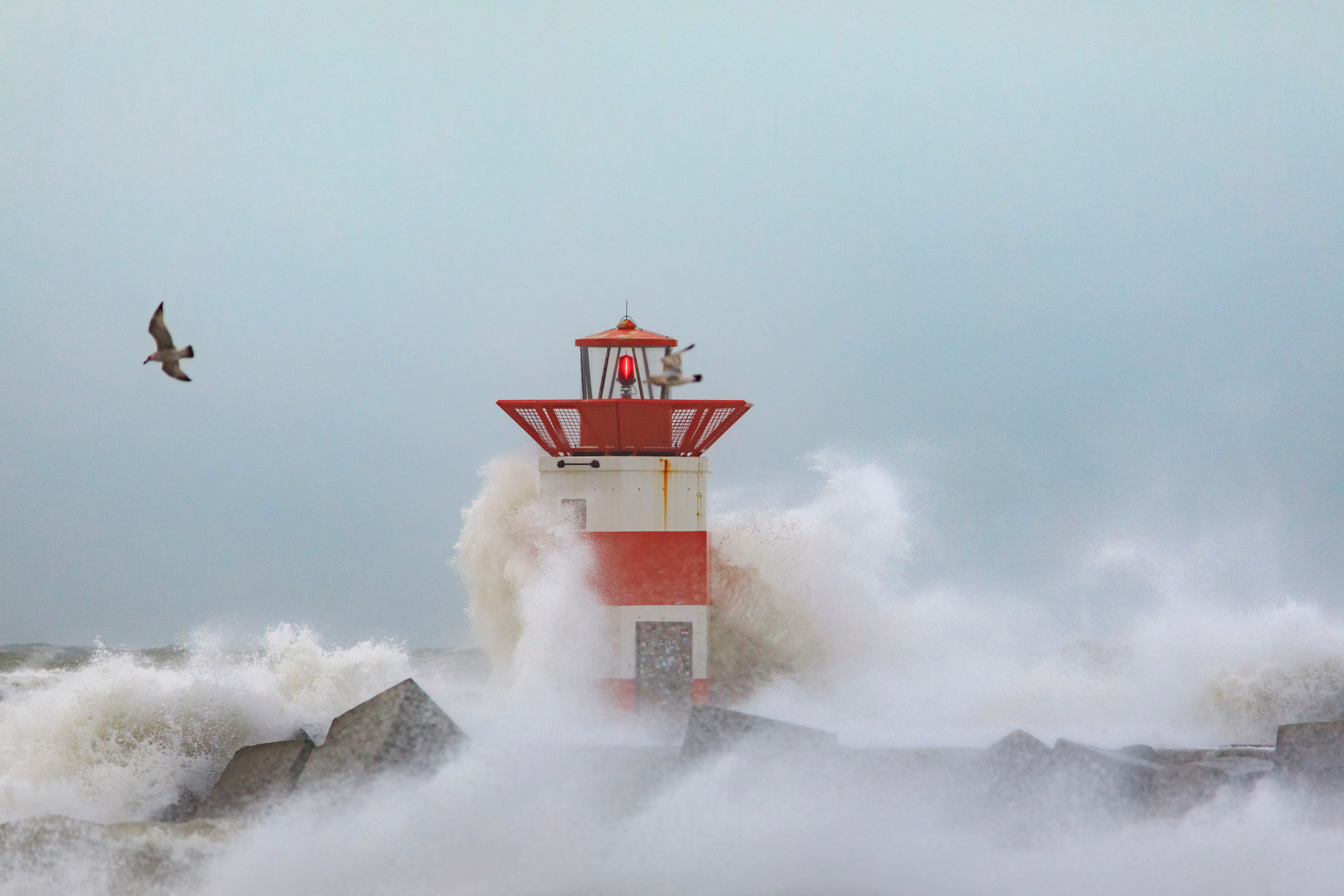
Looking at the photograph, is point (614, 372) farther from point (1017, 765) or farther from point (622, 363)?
point (1017, 765)

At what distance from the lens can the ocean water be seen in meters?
8.88

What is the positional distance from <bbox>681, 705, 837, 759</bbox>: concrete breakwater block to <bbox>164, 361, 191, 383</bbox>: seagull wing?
4759mm

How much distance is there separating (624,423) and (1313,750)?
6872 millimetres

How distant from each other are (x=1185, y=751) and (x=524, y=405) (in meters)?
7.13

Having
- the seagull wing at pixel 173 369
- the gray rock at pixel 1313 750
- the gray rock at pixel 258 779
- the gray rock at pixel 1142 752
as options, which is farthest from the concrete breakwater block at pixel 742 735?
the seagull wing at pixel 173 369

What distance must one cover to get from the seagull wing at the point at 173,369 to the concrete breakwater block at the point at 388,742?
2.91 meters

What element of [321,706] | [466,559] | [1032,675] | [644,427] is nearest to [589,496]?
[644,427]

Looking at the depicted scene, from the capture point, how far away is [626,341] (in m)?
13.2

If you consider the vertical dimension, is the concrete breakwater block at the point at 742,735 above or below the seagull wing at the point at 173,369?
below

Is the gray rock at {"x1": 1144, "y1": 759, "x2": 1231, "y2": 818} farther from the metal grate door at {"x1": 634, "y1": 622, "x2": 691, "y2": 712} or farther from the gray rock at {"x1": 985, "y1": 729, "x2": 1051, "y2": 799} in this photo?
the metal grate door at {"x1": 634, "y1": 622, "x2": 691, "y2": 712}

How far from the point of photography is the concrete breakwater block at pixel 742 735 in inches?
401

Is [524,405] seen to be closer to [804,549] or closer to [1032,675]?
[804,549]

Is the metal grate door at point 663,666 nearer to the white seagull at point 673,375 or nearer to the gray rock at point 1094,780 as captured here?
the white seagull at point 673,375

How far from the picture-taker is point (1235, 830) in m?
9.12
